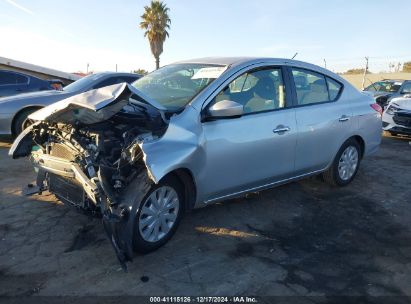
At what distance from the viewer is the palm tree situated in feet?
108

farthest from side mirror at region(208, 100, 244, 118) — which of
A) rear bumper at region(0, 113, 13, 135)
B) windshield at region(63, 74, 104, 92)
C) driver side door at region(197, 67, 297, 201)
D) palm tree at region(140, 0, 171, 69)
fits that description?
palm tree at region(140, 0, 171, 69)

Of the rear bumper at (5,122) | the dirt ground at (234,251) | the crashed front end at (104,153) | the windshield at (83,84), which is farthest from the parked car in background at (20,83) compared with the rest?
the crashed front end at (104,153)

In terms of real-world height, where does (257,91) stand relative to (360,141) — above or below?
above

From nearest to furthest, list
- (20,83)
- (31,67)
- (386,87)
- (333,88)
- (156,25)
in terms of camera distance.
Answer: (333,88)
(20,83)
(386,87)
(31,67)
(156,25)

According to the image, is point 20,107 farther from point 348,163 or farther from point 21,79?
point 348,163

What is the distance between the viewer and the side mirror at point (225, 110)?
3680mm

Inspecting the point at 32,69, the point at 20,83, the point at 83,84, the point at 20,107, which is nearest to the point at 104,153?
the point at 20,107

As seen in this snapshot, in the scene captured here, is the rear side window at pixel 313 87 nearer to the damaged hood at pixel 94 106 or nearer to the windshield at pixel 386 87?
the damaged hood at pixel 94 106

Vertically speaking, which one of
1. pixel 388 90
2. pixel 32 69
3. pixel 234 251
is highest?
pixel 32 69

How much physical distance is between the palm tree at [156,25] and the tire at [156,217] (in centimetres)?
3106

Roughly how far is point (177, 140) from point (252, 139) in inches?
36.7

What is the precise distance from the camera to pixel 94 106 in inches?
126

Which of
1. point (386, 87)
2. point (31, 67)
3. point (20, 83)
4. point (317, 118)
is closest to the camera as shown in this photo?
point (317, 118)

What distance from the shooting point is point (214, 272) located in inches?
131
